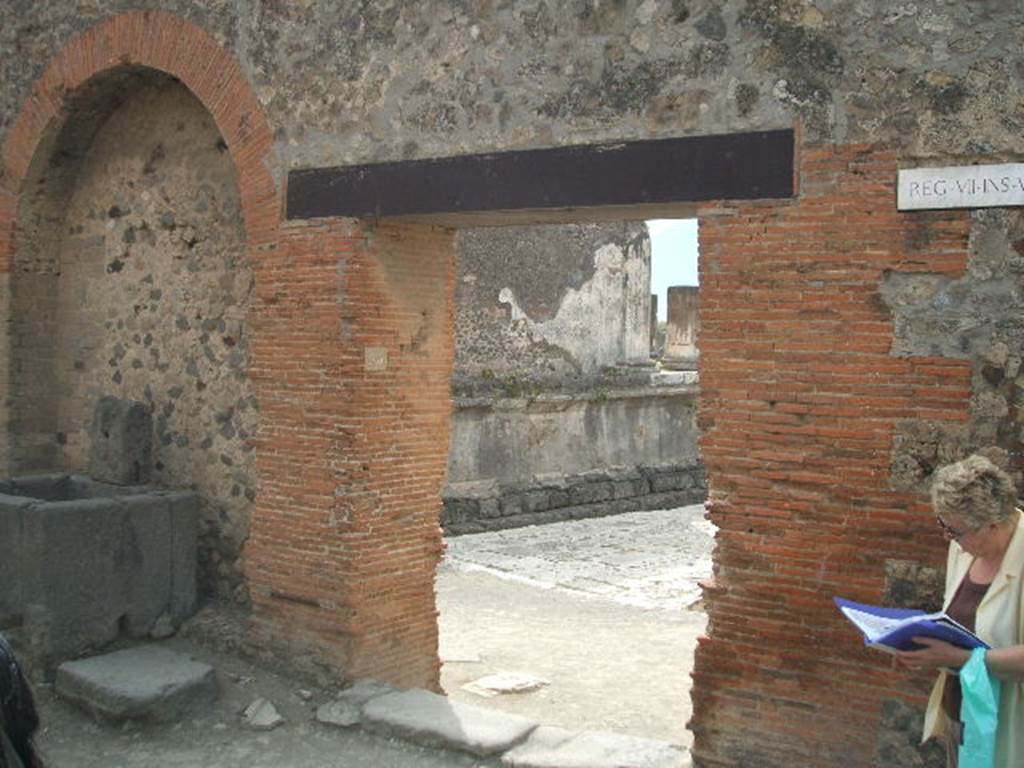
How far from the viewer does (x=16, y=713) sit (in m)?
3.53

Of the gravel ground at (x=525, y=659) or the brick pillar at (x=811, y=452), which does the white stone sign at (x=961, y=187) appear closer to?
the brick pillar at (x=811, y=452)

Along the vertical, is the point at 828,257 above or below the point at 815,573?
above

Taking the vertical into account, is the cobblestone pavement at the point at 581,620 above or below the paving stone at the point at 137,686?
below

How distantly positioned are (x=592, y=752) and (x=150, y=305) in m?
4.64

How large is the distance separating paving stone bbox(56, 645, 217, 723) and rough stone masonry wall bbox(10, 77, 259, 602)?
91cm

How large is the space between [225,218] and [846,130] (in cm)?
433

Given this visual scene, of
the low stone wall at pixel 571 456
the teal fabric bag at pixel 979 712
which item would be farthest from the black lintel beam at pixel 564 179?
the low stone wall at pixel 571 456

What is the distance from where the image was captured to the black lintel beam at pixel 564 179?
5402 millimetres

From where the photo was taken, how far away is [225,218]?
7.89 m

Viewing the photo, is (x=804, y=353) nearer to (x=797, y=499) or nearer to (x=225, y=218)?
(x=797, y=499)

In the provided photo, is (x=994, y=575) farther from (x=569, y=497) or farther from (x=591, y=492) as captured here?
(x=591, y=492)

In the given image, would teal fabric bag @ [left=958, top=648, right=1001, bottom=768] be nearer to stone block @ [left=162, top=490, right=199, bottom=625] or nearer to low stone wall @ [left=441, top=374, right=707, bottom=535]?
stone block @ [left=162, top=490, right=199, bottom=625]

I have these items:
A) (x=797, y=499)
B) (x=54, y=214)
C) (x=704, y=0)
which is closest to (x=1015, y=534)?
(x=797, y=499)

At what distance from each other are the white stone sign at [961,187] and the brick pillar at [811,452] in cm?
6
